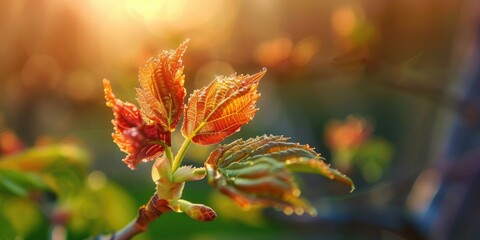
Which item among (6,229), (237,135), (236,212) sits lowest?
(6,229)

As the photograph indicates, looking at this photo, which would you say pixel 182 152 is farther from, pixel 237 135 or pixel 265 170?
pixel 237 135

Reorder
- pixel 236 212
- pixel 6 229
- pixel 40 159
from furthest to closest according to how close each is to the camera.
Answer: pixel 236 212, pixel 40 159, pixel 6 229

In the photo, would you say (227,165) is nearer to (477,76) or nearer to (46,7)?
(477,76)

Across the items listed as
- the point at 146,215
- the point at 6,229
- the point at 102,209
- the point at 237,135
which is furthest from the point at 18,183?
the point at 237,135

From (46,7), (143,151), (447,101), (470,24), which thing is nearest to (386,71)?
(447,101)

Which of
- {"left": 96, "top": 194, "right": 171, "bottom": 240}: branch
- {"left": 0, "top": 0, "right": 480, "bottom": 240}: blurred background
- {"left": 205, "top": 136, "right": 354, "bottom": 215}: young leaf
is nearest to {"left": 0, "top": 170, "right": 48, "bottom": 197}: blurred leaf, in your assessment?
{"left": 0, "top": 0, "right": 480, "bottom": 240}: blurred background

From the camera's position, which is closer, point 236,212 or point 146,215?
point 146,215

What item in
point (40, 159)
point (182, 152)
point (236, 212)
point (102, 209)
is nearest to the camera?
point (182, 152)

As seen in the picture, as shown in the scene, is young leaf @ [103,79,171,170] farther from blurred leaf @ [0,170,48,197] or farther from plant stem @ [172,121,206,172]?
blurred leaf @ [0,170,48,197]
